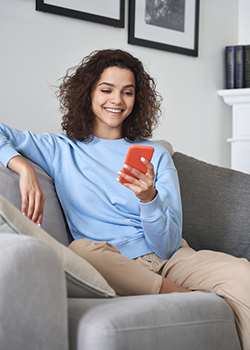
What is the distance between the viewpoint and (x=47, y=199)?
1.37 metres

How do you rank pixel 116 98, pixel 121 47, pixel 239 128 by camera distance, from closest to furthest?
pixel 116 98, pixel 121 47, pixel 239 128

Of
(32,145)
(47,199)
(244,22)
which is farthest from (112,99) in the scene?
(244,22)

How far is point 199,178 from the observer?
1.76m

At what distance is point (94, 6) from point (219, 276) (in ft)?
5.20

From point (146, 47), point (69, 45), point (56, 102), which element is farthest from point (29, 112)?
point (146, 47)

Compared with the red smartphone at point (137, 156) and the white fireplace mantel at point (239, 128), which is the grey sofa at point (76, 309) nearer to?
the red smartphone at point (137, 156)

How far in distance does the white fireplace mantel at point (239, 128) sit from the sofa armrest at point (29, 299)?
2215 mm

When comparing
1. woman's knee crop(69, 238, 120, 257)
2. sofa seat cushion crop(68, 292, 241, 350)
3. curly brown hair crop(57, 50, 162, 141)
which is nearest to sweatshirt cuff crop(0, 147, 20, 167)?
curly brown hair crop(57, 50, 162, 141)

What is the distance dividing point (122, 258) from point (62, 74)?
4.14ft

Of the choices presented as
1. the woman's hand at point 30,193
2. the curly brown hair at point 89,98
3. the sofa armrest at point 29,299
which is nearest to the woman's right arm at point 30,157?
the woman's hand at point 30,193

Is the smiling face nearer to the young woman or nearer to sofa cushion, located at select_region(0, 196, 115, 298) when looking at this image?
the young woman

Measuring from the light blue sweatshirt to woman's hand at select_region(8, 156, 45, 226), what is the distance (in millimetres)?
70

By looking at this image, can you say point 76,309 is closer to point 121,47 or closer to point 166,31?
point 121,47

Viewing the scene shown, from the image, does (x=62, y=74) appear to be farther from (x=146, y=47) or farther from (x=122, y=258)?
(x=122, y=258)
